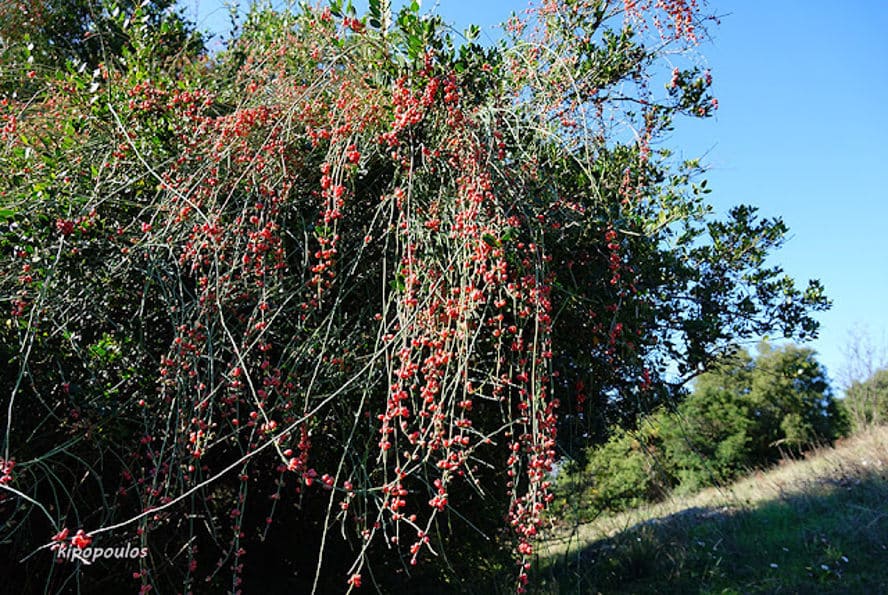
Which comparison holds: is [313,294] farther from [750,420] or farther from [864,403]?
[750,420]

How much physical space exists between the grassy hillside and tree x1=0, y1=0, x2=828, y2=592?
1.47 metres

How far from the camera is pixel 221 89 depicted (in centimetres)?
298

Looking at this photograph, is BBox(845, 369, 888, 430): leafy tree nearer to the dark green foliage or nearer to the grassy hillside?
the dark green foliage

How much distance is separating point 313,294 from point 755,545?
3.96 meters

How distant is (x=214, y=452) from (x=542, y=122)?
1.50 meters

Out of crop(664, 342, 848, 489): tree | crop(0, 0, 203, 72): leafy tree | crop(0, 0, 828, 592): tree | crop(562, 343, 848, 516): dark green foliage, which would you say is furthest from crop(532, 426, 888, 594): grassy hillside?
crop(0, 0, 203, 72): leafy tree

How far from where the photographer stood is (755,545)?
4.53 meters

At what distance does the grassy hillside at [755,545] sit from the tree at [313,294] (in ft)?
4.83

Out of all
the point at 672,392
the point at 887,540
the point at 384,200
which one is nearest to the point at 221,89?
the point at 384,200

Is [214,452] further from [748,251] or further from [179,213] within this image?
[748,251]

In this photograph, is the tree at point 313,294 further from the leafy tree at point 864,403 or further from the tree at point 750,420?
the tree at point 750,420

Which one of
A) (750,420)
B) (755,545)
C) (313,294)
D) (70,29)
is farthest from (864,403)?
(70,29)

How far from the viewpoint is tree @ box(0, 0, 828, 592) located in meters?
1.74

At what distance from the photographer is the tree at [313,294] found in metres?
1.74
